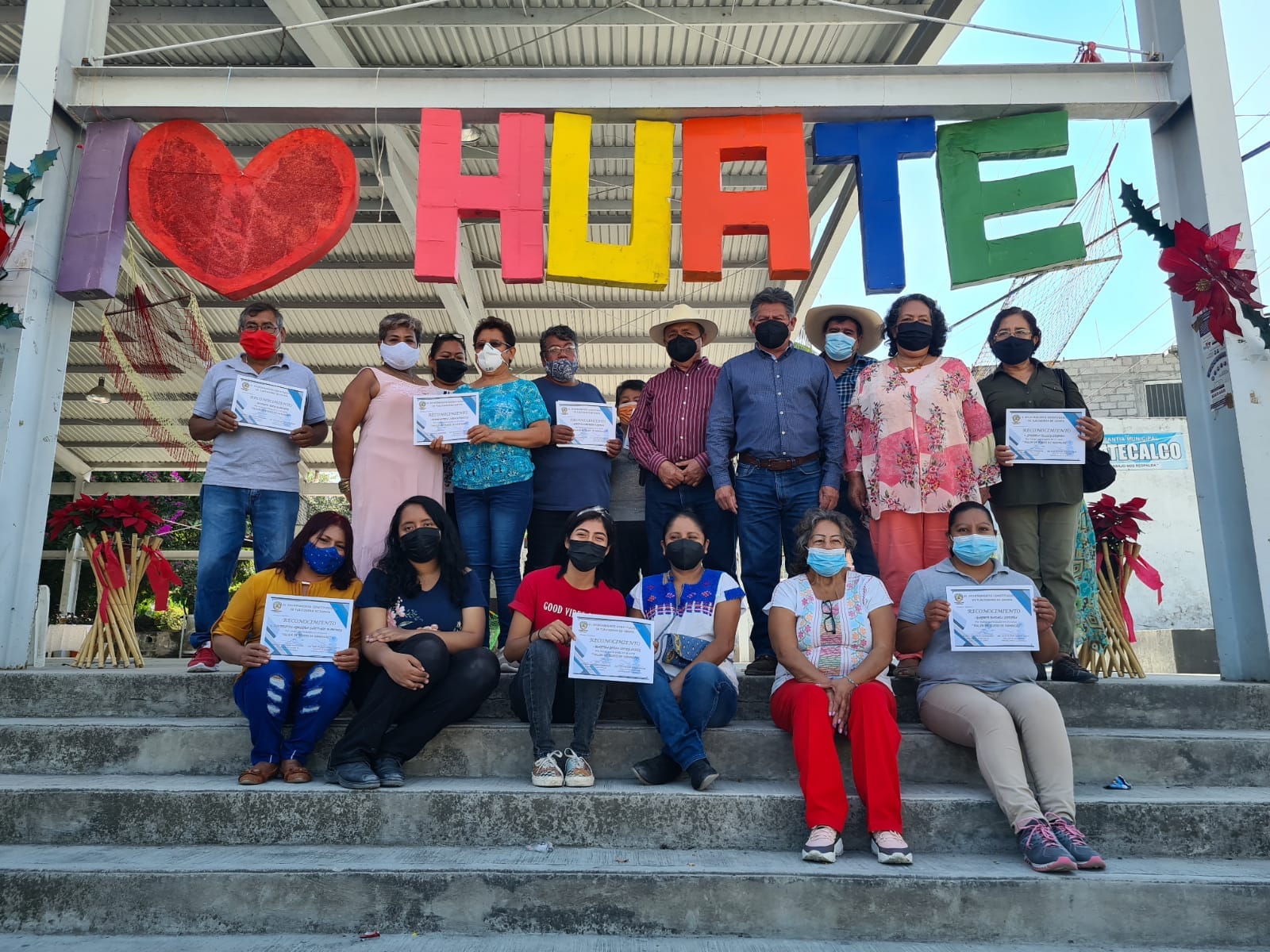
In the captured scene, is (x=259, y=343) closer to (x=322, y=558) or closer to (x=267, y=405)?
(x=267, y=405)

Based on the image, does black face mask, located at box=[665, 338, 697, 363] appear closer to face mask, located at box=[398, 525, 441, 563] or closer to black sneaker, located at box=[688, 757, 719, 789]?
face mask, located at box=[398, 525, 441, 563]

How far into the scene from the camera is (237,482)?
429 cm

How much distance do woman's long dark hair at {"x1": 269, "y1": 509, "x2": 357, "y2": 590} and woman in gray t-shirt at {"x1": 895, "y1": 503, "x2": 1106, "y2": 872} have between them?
7.13ft

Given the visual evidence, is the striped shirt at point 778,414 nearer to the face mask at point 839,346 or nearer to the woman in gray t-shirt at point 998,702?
the face mask at point 839,346

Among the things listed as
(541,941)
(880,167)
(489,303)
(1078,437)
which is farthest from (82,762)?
(489,303)

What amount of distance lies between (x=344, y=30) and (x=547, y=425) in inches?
184

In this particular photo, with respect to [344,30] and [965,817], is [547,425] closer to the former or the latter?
[965,817]

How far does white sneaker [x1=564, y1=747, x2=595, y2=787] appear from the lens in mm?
3066

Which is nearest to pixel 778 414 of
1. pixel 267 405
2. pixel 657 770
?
pixel 657 770

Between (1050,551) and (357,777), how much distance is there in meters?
3.07

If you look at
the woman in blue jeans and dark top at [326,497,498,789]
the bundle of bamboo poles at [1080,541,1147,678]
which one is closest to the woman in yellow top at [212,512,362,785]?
the woman in blue jeans and dark top at [326,497,498,789]

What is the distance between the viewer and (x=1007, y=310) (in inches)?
169

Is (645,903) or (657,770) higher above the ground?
(657,770)

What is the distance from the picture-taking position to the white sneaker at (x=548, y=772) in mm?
3074
